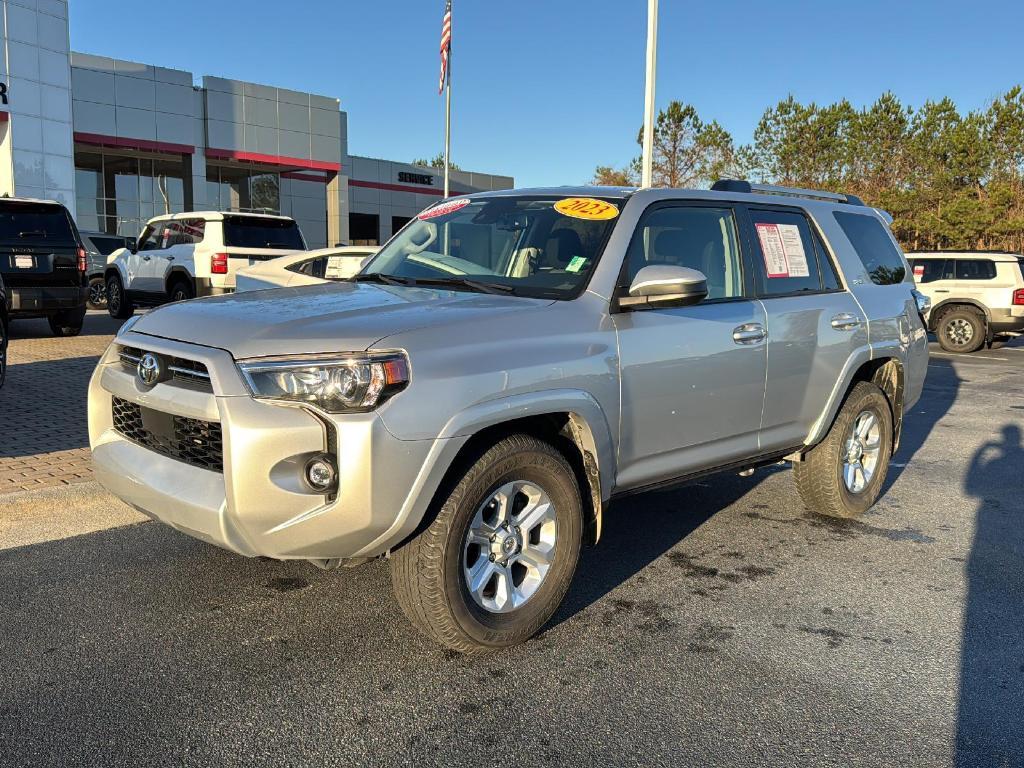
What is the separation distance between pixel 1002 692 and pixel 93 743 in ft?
10.4

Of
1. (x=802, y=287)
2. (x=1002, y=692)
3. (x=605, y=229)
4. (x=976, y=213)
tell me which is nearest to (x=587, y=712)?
(x=1002, y=692)

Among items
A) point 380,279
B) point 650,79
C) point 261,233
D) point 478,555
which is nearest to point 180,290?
point 261,233

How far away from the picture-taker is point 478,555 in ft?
11.7

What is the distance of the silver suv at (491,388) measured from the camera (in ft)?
10.1

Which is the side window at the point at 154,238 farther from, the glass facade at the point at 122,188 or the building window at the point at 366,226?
the building window at the point at 366,226

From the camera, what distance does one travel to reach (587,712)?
313cm

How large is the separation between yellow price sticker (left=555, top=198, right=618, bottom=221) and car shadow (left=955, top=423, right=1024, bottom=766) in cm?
242

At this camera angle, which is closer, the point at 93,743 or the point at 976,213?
the point at 93,743

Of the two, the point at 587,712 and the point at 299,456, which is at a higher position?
the point at 299,456

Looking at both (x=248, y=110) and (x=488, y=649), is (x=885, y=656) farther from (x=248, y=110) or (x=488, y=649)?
(x=248, y=110)

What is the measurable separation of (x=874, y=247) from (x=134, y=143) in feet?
98.6

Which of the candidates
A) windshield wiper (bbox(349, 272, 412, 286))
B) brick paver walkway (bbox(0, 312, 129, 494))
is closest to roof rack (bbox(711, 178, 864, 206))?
windshield wiper (bbox(349, 272, 412, 286))

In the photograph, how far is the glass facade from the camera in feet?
107

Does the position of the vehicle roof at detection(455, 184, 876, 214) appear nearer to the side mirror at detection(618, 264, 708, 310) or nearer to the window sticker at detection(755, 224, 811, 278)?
the window sticker at detection(755, 224, 811, 278)
